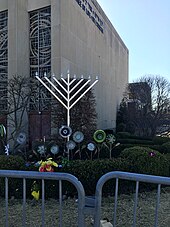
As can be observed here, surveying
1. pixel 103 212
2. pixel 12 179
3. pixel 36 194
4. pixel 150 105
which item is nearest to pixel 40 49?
pixel 12 179

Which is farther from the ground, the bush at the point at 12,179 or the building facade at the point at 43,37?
the building facade at the point at 43,37

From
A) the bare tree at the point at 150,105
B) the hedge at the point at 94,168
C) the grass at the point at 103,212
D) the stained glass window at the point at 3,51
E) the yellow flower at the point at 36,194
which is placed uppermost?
the stained glass window at the point at 3,51

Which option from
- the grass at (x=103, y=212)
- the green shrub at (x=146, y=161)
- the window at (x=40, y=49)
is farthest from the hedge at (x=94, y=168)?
the window at (x=40, y=49)

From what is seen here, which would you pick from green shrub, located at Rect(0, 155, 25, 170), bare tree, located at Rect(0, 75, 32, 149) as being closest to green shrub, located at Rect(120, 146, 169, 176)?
green shrub, located at Rect(0, 155, 25, 170)

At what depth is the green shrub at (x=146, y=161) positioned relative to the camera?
17.8 ft

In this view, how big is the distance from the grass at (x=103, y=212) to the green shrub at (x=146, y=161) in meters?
0.61

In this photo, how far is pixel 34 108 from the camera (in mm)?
12383

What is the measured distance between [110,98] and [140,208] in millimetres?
18146

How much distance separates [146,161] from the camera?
18.0ft

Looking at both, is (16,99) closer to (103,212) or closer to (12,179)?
(12,179)

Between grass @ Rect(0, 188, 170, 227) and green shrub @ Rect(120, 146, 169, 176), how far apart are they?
612 mm

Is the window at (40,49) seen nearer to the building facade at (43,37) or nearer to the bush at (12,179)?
the building facade at (43,37)

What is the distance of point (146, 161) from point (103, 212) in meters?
1.89

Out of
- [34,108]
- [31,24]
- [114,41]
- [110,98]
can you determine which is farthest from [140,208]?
[114,41]
